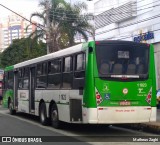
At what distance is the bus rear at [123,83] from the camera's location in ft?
39.2

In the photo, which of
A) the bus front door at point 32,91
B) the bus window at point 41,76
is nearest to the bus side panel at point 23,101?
the bus front door at point 32,91

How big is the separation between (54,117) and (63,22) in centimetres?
1804

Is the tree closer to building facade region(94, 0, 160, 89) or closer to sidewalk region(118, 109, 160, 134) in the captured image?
building facade region(94, 0, 160, 89)

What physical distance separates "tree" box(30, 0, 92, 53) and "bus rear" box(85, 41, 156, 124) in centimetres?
1941

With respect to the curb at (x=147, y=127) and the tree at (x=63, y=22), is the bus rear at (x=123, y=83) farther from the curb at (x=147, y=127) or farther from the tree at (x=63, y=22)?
the tree at (x=63, y=22)

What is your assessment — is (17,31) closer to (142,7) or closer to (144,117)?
(142,7)

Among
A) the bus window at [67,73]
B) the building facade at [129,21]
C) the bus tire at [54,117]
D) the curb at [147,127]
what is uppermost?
the building facade at [129,21]

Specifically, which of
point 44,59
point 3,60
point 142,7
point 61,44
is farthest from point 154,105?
point 3,60

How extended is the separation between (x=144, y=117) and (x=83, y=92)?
6.87ft

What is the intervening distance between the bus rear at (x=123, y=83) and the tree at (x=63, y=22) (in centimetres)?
1941

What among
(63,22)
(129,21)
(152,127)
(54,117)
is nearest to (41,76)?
(54,117)

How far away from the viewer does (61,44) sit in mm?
32219

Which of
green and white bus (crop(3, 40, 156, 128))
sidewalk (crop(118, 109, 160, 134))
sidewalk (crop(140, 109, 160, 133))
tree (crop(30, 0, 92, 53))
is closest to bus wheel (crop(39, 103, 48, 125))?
green and white bus (crop(3, 40, 156, 128))

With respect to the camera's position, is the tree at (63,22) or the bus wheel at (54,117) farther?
the tree at (63,22)
